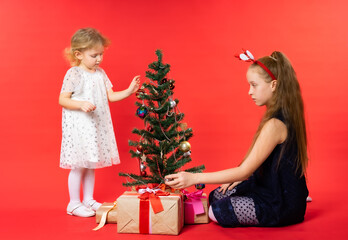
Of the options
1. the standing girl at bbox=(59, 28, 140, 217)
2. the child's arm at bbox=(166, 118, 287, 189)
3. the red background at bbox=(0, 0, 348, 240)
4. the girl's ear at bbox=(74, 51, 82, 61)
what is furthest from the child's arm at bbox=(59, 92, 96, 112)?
the red background at bbox=(0, 0, 348, 240)

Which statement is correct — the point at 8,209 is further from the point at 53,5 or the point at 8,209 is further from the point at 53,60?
the point at 53,5

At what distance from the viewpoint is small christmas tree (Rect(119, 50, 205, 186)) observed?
9.22 feet

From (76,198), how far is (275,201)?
1402 millimetres

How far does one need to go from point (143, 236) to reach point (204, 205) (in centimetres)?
47

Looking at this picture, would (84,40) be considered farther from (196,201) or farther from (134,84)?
(196,201)

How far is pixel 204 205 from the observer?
9.42 feet

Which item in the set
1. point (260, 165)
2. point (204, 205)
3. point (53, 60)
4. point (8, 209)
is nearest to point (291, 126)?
point (260, 165)

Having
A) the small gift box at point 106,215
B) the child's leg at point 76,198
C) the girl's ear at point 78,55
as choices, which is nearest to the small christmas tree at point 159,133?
the small gift box at point 106,215

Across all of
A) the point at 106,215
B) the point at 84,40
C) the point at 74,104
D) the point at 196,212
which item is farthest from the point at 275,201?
the point at 84,40

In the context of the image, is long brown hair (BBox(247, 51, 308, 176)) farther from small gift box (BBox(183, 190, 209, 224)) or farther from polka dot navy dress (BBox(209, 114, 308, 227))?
small gift box (BBox(183, 190, 209, 224))

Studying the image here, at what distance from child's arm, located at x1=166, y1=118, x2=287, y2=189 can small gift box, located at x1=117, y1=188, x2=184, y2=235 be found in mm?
160

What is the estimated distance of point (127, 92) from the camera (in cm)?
323

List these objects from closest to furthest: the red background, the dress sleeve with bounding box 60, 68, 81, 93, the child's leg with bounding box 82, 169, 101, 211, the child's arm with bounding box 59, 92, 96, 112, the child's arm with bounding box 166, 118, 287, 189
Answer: the child's arm with bounding box 166, 118, 287, 189
the child's arm with bounding box 59, 92, 96, 112
the dress sleeve with bounding box 60, 68, 81, 93
the child's leg with bounding box 82, 169, 101, 211
the red background

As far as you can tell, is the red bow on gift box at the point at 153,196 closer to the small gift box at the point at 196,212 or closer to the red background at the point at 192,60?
the small gift box at the point at 196,212
